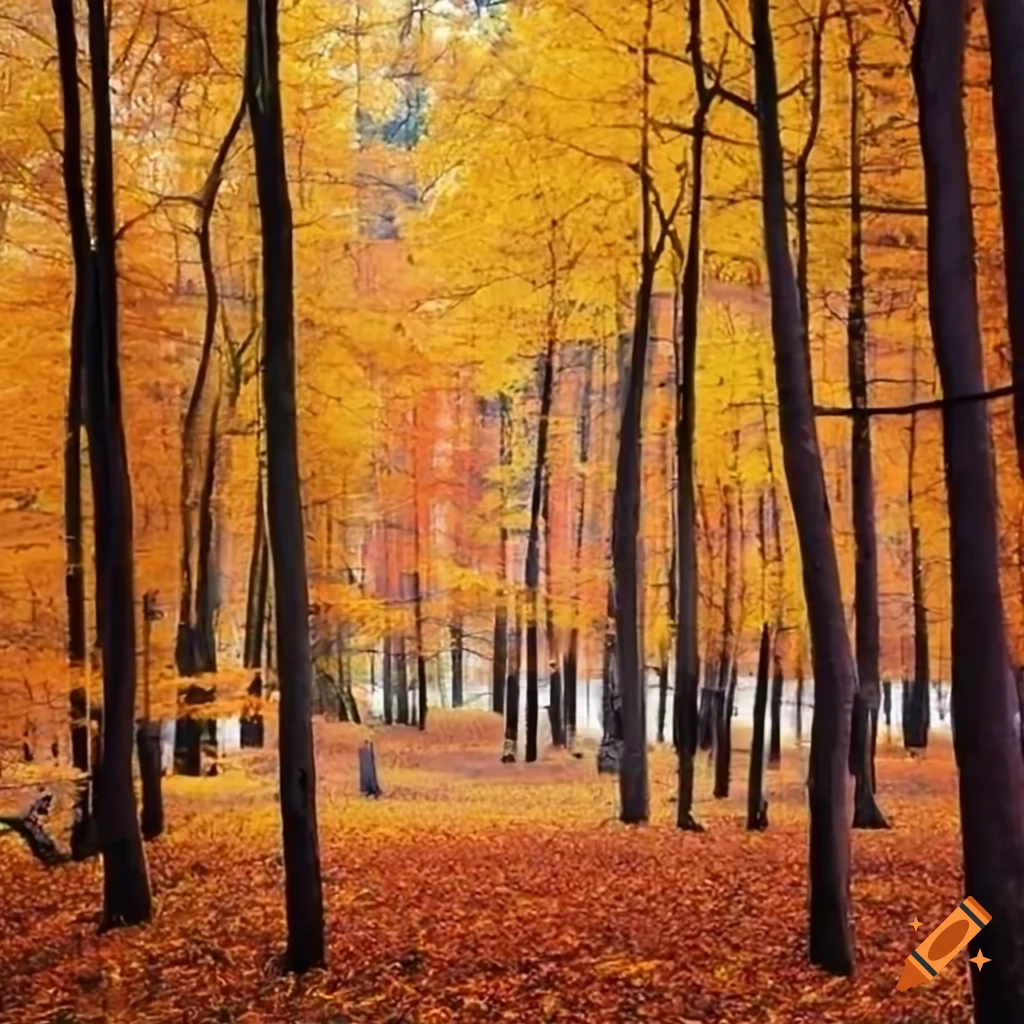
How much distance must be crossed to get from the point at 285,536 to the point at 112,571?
2.15 m

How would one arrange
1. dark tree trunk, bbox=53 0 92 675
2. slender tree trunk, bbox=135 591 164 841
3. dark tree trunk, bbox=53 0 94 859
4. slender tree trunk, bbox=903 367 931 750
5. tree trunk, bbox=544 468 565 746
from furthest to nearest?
1. tree trunk, bbox=544 468 565 746
2. slender tree trunk, bbox=903 367 931 750
3. slender tree trunk, bbox=135 591 164 841
4. dark tree trunk, bbox=53 0 94 859
5. dark tree trunk, bbox=53 0 92 675

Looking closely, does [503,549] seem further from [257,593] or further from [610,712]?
[257,593]

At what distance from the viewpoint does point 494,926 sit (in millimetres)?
8828

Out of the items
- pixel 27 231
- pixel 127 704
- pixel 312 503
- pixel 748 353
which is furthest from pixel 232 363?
pixel 127 704

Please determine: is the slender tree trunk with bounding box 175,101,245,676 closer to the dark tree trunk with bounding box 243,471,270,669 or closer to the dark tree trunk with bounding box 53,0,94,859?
the dark tree trunk with bounding box 53,0,94,859

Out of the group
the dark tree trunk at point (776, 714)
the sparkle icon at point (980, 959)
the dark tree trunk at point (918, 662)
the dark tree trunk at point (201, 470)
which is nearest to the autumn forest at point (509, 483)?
the sparkle icon at point (980, 959)

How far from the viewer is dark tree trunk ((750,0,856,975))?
24.1ft

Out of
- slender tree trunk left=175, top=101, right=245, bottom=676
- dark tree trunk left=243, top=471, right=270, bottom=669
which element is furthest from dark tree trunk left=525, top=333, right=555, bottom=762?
slender tree trunk left=175, top=101, right=245, bottom=676

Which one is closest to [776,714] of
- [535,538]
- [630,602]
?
[535,538]

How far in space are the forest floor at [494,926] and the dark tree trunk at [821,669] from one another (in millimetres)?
404

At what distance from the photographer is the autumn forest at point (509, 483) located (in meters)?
7.32

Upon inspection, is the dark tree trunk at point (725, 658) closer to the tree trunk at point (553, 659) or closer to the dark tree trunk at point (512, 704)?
the dark tree trunk at point (512, 704)

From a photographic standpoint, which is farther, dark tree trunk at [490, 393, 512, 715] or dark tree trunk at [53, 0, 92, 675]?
dark tree trunk at [490, 393, 512, 715]

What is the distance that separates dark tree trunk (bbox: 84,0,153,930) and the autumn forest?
36 mm
